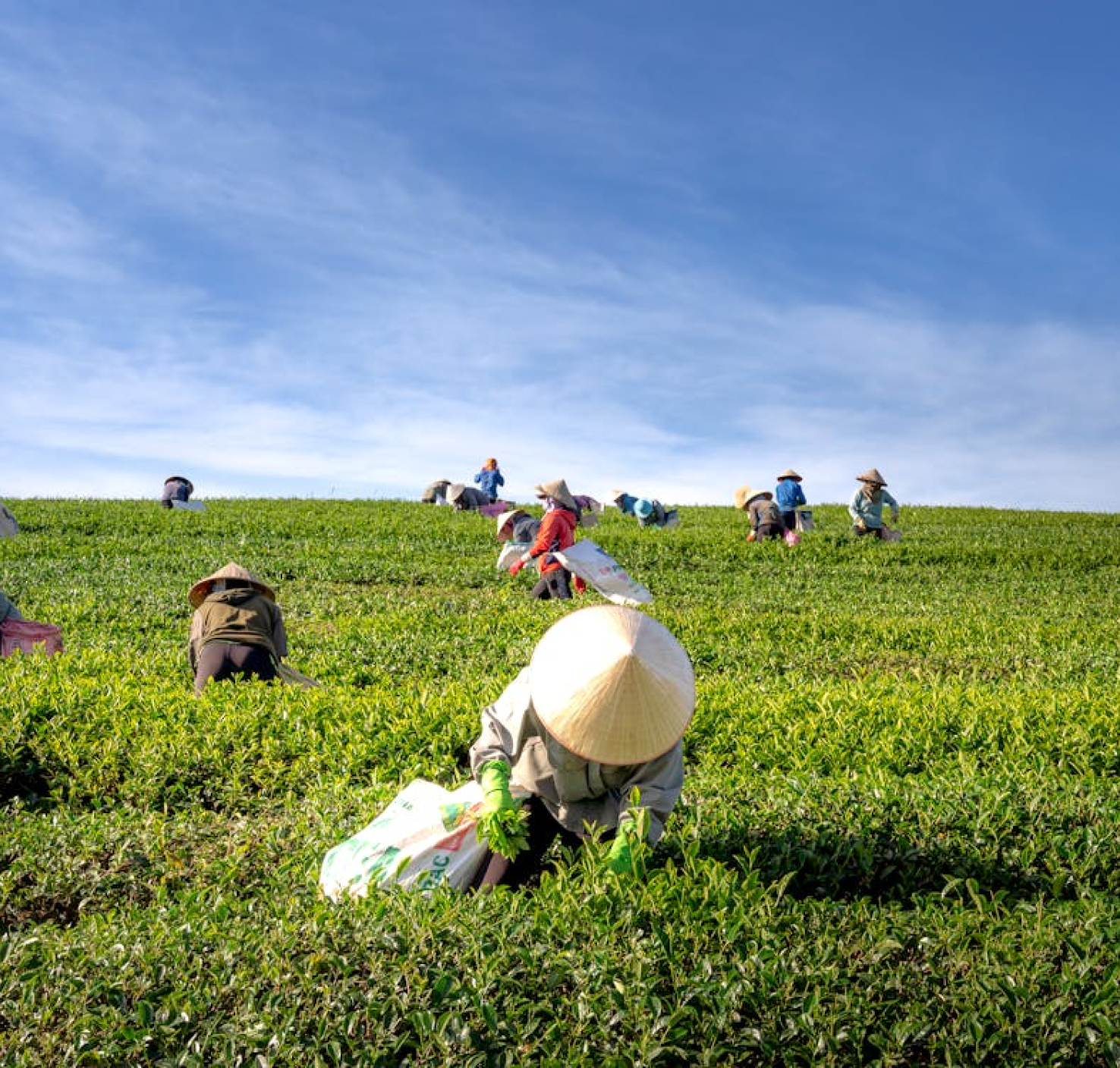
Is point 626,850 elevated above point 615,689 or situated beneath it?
situated beneath

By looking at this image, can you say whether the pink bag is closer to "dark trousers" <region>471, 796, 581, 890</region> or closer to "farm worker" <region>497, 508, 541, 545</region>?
"dark trousers" <region>471, 796, 581, 890</region>

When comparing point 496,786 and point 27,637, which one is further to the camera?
point 27,637

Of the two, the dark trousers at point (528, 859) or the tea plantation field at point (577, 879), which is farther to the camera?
the dark trousers at point (528, 859)

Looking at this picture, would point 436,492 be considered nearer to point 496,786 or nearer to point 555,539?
point 555,539

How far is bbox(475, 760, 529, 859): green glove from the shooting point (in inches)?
152

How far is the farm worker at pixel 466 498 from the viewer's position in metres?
27.1

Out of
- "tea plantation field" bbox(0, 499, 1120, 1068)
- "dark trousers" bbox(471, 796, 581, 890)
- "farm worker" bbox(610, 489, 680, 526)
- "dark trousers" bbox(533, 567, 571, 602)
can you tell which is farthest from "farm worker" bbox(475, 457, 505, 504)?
"dark trousers" bbox(471, 796, 581, 890)

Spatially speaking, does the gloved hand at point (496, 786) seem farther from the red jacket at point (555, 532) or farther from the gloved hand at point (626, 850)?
the red jacket at point (555, 532)

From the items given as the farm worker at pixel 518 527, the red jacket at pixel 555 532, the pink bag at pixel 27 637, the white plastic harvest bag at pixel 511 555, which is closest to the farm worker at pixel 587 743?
the pink bag at pixel 27 637

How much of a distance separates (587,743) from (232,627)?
5058mm

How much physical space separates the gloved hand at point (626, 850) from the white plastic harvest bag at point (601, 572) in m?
8.33

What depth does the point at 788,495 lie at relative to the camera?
2236 centimetres

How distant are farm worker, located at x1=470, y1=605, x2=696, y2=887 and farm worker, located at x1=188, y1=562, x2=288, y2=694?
419 cm

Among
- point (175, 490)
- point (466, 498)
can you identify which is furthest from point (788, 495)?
point (175, 490)
